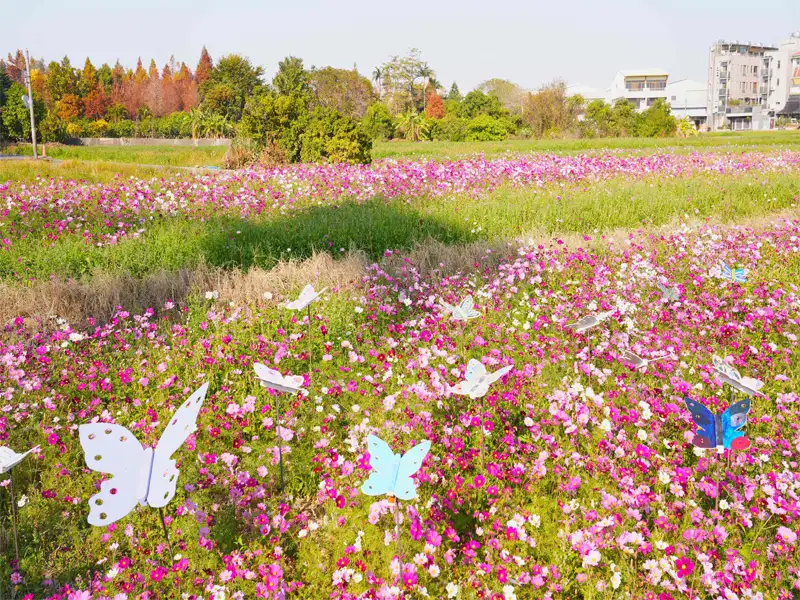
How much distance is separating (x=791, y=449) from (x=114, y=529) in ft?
9.87

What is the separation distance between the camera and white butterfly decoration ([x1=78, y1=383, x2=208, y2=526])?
1.84 meters

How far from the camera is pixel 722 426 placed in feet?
7.29

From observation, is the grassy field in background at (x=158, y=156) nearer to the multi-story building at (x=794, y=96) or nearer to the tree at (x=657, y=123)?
the tree at (x=657, y=123)

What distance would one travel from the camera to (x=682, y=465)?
270cm

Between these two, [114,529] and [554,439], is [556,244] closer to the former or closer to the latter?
[554,439]

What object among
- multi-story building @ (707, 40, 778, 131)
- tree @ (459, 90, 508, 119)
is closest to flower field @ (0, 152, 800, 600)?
tree @ (459, 90, 508, 119)

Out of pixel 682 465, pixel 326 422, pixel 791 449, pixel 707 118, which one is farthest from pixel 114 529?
pixel 707 118

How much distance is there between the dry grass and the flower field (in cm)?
12

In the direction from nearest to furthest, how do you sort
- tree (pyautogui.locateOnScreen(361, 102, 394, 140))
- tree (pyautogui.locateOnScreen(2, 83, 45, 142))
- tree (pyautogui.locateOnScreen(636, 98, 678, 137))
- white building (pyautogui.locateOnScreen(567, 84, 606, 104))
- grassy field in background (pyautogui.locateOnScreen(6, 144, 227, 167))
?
1. grassy field in background (pyautogui.locateOnScreen(6, 144, 227, 167))
2. tree (pyautogui.locateOnScreen(2, 83, 45, 142))
3. tree (pyautogui.locateOnScreen(636, 98, 678, 137))
4. tree (pyautogui.locateOnScreen(361, 102, 394, 140))
5. white building (pyautogui.locateOnScreen(567, 84, 606, 104))

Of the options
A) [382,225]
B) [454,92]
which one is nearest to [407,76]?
[454,92]

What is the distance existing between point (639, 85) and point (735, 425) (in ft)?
317

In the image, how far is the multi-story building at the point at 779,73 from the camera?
82875 mm

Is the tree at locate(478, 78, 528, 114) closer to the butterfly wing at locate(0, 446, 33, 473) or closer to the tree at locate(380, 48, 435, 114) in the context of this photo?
the tree at locate(380, 48, 435, 114)

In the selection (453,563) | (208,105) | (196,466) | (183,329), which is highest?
(208,105)
